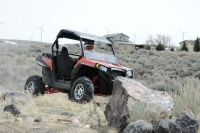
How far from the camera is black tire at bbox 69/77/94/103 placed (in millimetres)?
10141

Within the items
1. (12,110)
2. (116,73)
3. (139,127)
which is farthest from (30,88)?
(139,127)

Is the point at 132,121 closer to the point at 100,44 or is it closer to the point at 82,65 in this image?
the point at 82,65

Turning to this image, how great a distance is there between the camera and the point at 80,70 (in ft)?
36.9

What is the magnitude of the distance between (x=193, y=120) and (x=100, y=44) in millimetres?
6867

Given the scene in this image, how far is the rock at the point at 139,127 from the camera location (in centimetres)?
552

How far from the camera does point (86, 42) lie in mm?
11812

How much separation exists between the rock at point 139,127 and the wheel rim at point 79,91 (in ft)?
15.7

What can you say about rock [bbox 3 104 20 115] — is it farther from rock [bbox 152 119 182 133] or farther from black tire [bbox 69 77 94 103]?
rock [bbox 152 119 182 133]

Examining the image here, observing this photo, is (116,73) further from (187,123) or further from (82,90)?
(187,123)

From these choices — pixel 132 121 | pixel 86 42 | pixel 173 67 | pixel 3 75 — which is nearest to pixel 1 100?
pixel 86 42

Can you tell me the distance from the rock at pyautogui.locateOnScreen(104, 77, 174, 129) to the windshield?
4.55 m

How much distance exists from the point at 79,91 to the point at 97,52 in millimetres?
1837

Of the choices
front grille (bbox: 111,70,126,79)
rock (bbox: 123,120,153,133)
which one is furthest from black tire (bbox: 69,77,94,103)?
rock (bbox: 123,120,153,133)

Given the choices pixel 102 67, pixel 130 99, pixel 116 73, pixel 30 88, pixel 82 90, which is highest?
pixel 102 67
